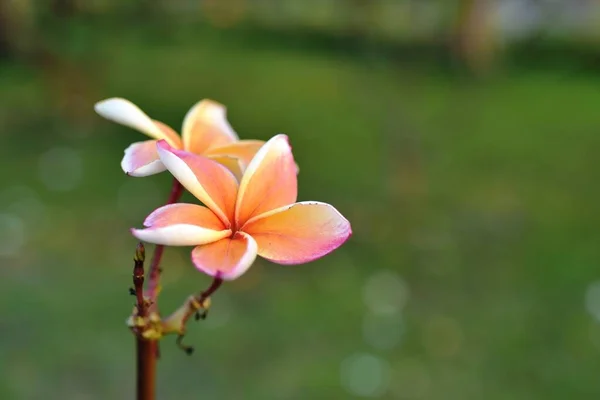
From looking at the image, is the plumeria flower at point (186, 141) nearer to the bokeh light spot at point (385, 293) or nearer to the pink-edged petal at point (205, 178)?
the pink-edged petal at point (205, 178)

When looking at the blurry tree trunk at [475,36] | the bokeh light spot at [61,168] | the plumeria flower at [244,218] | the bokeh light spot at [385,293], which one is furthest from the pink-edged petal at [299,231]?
the blurry tree trunk at [475,36]

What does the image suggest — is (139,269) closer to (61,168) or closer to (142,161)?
(142,161)

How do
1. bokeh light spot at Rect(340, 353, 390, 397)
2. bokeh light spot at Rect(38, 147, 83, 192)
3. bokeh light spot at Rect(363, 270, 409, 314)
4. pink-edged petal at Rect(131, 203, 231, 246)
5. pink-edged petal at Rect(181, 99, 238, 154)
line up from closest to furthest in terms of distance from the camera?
pink-edged petal at Rect(131, 203, 231, 246) → pink-edged petal at Rect(181, 99, 238, 154) → bokeh light spot at Rect(340, 353, 390, 397) → bokeh light spot at Rect(363, 270, 409, 314) → bokeh light spot at Rect(38, 147, 83, 192)

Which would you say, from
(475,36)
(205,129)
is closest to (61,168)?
(475,36)

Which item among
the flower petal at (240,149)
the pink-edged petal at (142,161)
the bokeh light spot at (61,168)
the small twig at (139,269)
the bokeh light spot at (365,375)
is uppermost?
the pink-edged petal at (142,161)

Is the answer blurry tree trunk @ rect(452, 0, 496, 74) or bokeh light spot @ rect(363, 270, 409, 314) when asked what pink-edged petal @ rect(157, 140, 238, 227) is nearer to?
bokeh light spot @ rect(363, 270, 409, 314)

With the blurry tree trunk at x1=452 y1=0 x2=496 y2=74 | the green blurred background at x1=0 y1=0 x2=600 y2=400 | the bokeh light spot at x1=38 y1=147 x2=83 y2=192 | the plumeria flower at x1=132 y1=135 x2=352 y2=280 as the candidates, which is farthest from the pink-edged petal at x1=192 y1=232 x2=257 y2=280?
the blurry tree trunk at x1=452 y1=0 x2=496 y2=74

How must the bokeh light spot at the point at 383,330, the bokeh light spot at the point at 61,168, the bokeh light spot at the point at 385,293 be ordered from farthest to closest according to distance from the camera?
the bokeh light spot at the point at 61,168 → the bokeh light spot at the point at 385,293 → the bokeh light spot at the point at 383,330
